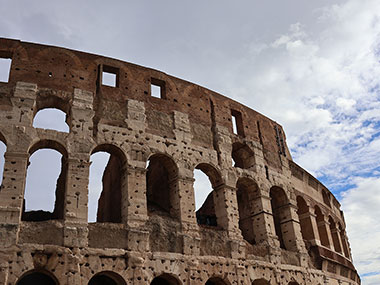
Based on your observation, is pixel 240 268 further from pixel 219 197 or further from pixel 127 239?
pixel 127 239

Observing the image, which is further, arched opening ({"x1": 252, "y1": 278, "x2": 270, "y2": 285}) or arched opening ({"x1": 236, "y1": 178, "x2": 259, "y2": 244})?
arched opening ({"x1": 236, "y1": 178, "x2": 259, "y2": 244})

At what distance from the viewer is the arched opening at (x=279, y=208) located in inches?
584

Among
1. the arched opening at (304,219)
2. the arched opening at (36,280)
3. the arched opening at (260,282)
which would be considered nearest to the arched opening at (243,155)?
the arched opening at (304,219)

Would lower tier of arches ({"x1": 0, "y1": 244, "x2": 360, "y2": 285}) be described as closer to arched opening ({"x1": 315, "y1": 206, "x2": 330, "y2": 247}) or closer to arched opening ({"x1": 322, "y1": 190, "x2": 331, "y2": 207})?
arched opening ({"x1": 315, "y1": 206, "x2": 330, "y2": 247})

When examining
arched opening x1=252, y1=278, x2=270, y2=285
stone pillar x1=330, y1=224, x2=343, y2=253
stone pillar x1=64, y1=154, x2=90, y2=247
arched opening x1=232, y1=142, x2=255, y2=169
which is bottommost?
arched opening x1=252, y1=278, x2=270, y2=285

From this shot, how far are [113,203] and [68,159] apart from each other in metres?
3.52

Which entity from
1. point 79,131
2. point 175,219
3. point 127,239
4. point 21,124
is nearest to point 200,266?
point 175,219

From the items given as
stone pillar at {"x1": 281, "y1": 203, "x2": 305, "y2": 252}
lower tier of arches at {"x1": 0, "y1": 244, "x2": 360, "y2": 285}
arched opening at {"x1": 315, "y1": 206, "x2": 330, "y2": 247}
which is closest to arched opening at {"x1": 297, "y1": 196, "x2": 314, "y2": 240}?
stone pillar at {"x1": 281, "y1": 203, "x2": 305, "y2": 252}

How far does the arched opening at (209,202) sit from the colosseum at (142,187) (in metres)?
0.04

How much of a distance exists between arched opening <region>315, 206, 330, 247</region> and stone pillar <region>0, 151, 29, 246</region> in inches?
466

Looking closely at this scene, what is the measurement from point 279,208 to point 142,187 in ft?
20.2

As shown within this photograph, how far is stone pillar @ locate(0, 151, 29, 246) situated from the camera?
29.5 ft

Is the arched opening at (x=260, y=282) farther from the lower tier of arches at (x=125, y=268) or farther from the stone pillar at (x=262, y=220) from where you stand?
the stone pillar at (x=262, y=220)

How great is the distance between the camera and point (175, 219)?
11.4 m
